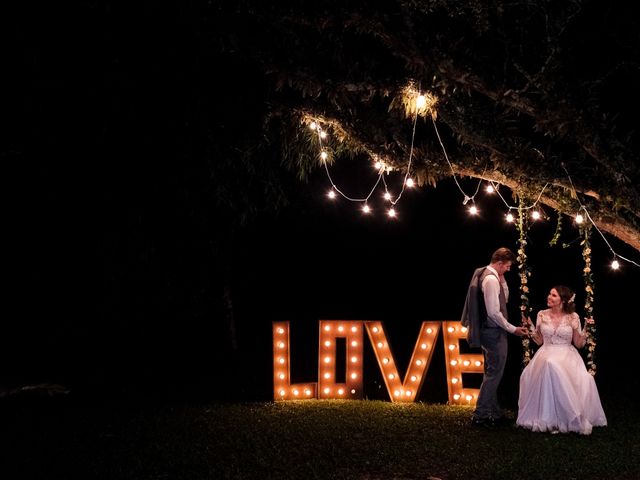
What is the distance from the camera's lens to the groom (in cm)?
909

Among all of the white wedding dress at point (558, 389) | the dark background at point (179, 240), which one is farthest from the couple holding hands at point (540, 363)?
the dark background at point (179, 240)

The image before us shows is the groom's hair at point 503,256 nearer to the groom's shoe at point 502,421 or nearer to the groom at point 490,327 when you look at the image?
the groom at point 490,327

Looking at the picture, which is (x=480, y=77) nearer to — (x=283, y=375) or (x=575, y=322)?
(x=575, y=322)

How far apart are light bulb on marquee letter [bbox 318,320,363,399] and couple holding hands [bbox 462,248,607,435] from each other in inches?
88.0

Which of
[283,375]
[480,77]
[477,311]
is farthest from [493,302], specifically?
[283,375]

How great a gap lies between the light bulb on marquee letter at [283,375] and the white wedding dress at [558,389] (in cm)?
326

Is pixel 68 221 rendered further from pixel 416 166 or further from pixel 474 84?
pixel 474 84

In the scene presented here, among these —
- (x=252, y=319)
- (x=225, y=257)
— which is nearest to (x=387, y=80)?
(x=225, y=257)

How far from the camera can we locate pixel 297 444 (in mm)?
8023

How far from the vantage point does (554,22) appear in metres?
7.91

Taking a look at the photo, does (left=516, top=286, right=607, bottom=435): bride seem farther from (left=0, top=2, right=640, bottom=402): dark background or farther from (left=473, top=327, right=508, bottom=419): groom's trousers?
(left=0, top=2, right=640, bottom=402): dark background

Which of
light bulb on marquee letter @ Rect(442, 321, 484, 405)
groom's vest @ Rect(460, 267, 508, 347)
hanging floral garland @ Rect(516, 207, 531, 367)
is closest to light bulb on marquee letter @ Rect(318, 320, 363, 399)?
light bulb on marquee letter @ Rect(442, 321, 484, 405)

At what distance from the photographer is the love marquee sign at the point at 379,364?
10.8 m

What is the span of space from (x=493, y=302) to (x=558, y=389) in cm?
119
